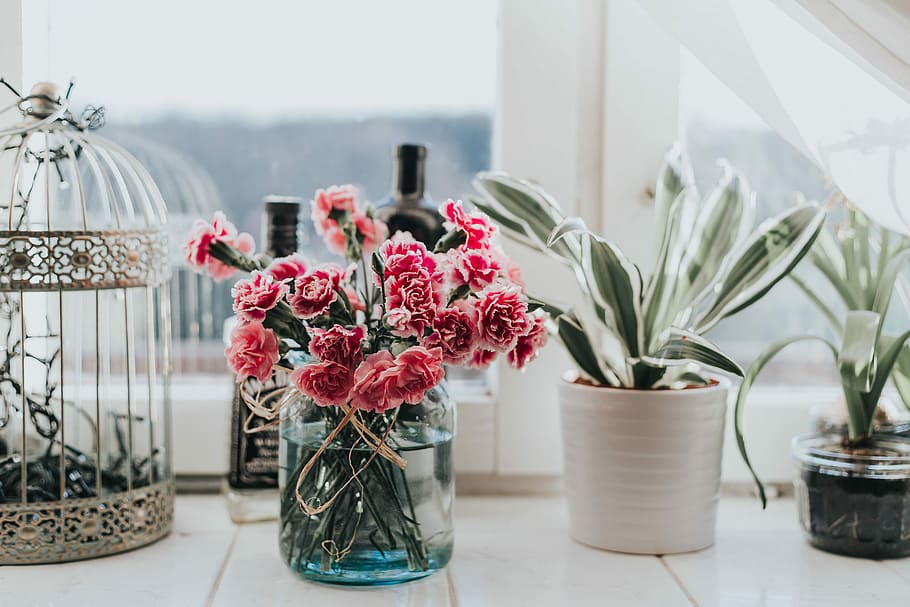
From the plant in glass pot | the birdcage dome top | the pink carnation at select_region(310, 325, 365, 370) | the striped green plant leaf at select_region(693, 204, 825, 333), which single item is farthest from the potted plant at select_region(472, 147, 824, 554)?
the birdcage dome top

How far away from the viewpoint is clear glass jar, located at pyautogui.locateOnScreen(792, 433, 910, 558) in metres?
0.91

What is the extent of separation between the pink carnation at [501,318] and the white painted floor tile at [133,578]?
33 cm

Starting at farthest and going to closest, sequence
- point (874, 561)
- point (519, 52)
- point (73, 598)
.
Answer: point (519, 52) < point (874, 561) < point (73, 598)

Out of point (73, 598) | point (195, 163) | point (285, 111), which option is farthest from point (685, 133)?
point (73, 598)

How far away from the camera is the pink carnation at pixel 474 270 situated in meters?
0.78

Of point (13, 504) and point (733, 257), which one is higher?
point (733, 257)

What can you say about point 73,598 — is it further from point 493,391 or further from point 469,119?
point 469,119

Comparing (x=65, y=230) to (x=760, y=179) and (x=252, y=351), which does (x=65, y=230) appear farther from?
(x=760, y=179)

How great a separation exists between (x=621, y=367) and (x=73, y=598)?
60cm

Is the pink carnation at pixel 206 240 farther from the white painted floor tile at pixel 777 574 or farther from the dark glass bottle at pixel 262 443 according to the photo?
the white painted floor tile at pixel 777 574

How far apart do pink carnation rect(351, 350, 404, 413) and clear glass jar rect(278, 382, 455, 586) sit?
0.06 meters

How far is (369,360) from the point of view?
0.77 m

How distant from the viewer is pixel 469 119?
1177 mm

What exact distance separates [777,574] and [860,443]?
16 centimetres
